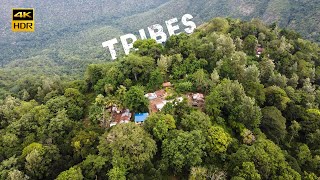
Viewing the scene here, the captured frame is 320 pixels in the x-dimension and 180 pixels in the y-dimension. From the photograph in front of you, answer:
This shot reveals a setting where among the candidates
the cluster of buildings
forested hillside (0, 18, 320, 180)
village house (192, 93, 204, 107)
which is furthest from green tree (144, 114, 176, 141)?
village house (192, 93, 204, 107)

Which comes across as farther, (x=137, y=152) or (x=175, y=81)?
(x=175, y=81)

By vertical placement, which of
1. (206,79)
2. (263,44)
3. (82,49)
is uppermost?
(263,44)

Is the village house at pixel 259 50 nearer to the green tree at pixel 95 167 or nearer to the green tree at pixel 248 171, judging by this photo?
the green tree at pixel 248 171

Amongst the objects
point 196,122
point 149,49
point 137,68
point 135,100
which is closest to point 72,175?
point 135,100

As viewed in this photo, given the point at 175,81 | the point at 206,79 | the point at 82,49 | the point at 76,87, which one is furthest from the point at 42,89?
the point at 82,49

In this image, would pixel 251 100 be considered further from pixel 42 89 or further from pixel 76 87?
pixel 42 89

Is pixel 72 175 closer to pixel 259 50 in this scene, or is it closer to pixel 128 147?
pixel 128 147

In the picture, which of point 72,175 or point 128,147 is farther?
point 128,147

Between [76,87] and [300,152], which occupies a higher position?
[76,87]

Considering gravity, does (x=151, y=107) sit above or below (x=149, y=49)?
below
